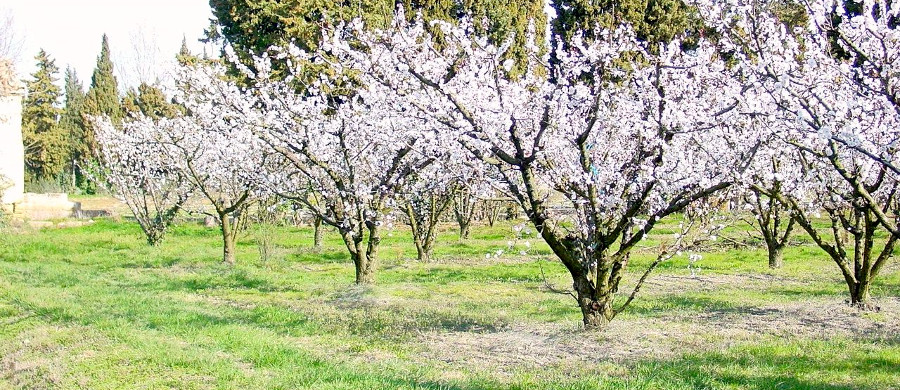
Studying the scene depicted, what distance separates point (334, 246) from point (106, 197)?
24.0m

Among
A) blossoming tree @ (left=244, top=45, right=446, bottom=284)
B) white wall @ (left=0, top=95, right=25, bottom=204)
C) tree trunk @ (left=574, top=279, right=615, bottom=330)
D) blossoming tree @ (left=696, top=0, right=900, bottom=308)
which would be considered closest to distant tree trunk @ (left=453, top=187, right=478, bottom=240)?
blossoming tree @ (left=244, top=45, right=446, bottom=284)

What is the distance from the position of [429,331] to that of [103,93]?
4554 cm

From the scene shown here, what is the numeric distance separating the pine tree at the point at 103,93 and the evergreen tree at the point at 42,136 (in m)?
1.73

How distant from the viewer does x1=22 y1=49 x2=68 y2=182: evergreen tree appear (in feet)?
141

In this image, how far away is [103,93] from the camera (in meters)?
47.4

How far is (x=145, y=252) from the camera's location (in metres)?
18.9

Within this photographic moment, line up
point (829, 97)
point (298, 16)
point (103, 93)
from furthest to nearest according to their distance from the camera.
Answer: point (103, 93)
point (298, 16)
point (829, 97)

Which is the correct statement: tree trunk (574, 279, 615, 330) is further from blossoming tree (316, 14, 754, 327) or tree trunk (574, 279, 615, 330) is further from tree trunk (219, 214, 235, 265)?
tree trunk (219, 214, 235, 265)

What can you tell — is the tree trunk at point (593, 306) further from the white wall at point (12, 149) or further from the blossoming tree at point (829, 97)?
the white wall at point (12, 149)

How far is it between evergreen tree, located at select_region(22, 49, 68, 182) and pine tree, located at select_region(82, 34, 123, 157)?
173cm

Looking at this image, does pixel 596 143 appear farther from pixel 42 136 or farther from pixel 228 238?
pixel 42 136

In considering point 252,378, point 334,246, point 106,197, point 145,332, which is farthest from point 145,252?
point 106,197

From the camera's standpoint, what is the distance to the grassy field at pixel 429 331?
6.02 meters

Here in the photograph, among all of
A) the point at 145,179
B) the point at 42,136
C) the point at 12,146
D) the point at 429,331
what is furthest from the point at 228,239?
the point at 42,136
